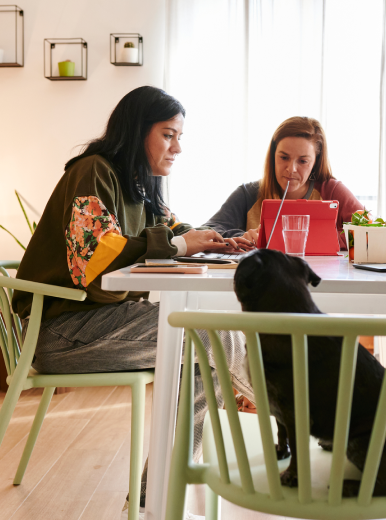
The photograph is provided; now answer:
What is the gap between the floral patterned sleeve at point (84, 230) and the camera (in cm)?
A: 138

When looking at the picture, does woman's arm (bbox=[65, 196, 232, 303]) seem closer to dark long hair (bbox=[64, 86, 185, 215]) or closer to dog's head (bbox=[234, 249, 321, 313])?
dark long hair (bbox=[64, 86, 185, 215])

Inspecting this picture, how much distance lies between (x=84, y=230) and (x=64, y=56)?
233cm

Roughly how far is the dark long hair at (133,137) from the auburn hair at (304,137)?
2.50 ft

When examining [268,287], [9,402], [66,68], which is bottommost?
[9,402]

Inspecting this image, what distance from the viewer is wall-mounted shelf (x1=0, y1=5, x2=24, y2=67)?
130 inches

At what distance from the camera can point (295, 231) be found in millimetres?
1357

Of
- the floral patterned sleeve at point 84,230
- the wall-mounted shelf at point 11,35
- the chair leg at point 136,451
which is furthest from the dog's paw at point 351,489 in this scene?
the wall-mounted shelf at point 11,35

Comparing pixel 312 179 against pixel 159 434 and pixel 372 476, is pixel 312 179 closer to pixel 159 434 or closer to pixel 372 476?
pixel 159 434

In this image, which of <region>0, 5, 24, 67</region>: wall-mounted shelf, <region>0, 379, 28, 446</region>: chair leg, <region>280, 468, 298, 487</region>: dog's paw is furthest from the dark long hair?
<region>0, 5, 24, 67</region>: wall-mounted shelf

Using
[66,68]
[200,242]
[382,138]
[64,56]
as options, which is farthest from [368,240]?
[64,56]

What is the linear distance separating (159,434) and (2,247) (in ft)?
8.72

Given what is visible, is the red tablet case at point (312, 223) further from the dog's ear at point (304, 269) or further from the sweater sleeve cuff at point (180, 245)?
the dog's ear at point (304, 269)

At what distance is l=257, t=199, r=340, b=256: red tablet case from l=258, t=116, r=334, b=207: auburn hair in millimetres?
892

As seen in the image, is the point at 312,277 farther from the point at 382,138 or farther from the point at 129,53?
the point at 129,53
